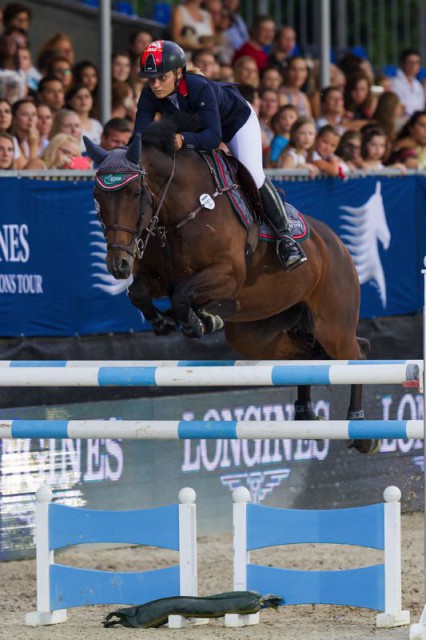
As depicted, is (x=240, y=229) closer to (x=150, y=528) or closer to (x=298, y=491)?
(x=150, y=528)

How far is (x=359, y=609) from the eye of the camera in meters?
6.62

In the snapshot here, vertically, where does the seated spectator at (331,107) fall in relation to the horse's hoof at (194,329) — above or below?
above

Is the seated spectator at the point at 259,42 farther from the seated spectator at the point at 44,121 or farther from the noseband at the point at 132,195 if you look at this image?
the noseband at the point at 132,195

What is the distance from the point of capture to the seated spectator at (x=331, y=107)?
11141mm

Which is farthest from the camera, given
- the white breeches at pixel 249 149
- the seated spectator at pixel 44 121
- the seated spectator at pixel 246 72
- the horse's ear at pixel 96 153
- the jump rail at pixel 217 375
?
the seated spectator at pixel 246 72

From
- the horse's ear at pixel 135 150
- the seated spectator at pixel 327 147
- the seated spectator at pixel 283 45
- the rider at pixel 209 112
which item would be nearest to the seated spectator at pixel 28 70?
the seated spectator at pixel 327 147

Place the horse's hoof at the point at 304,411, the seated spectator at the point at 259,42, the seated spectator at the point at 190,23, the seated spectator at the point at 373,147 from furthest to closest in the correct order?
the seated spectator at the point at 259,42
the seated spectator at the point at 190,23
the seated spectator at the point at 373,147
the horse's hoof at the point at 304,411

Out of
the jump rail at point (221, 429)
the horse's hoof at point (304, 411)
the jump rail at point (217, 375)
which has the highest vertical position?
the jump rail at point (217, 375)

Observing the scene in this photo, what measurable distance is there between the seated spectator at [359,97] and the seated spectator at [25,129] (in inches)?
166

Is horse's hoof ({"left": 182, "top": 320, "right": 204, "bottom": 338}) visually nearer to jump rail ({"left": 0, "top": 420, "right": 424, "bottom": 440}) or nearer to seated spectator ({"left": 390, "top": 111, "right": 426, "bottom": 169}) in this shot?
jump rail ({"left": 0, "top": 420, "right": 424, "bottom": 440})

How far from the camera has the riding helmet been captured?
6176mm

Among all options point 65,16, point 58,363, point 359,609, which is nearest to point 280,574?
point 359,609

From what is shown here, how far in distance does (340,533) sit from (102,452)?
2.99 metres

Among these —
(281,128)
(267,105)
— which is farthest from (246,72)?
(281,128)
